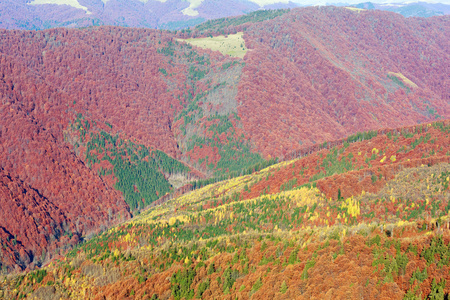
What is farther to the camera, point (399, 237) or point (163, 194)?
point (163, 194)

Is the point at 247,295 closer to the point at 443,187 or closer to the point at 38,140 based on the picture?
the point at 443,187

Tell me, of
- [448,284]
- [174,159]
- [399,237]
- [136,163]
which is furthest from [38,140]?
[448,284]

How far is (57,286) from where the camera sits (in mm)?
74000

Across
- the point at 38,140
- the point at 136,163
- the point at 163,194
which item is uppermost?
the point at 38,140

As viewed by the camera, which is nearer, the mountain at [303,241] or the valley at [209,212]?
the mountain at [303,241]

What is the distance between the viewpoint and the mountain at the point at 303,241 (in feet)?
153

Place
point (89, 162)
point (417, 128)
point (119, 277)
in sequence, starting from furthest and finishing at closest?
1. point (89, 162)
2. point (417, 128)
3. point (119, 277)

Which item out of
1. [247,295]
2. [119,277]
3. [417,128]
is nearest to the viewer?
[247,295]

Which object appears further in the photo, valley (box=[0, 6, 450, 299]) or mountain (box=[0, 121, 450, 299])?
valley (box=[0, 6, 450, 299])

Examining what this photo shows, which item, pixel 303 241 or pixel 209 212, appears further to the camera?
pixel 209 212

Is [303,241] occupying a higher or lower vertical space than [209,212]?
higher

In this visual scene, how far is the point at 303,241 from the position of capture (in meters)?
60.4

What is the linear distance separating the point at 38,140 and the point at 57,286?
97.7 meters

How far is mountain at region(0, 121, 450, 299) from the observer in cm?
4650
